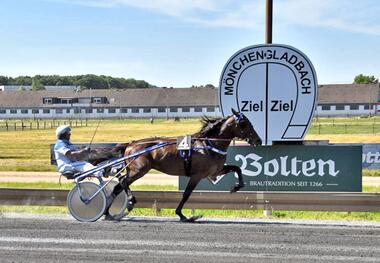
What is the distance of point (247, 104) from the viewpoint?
526 inches

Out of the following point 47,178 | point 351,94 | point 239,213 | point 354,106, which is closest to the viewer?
point 239,213

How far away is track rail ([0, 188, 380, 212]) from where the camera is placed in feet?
37.1

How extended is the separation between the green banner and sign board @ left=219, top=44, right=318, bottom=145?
1.63 feet

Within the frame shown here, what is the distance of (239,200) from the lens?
11812 millimetres

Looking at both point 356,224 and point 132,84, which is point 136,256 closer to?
point 356,224

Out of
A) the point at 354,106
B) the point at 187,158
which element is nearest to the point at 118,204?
the point at 187,158

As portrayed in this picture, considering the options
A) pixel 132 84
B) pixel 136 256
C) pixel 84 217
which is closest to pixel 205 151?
pixel 84 217

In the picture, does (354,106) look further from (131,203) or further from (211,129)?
(131,203)

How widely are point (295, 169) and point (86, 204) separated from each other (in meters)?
4.56

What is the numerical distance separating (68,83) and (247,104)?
594ft

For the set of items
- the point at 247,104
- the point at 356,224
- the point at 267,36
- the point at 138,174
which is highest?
the point at 267,36

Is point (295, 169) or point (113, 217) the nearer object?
point (113, 217)

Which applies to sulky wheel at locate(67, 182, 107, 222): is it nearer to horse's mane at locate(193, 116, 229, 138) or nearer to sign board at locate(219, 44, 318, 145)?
horse's mane at locate(193, 116, 229, 138)

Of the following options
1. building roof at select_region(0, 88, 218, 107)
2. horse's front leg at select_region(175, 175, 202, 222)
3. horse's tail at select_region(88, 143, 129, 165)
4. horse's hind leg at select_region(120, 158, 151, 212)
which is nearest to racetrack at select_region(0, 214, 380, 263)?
horse's front leg at select_region(175, 175, 202, 222)
